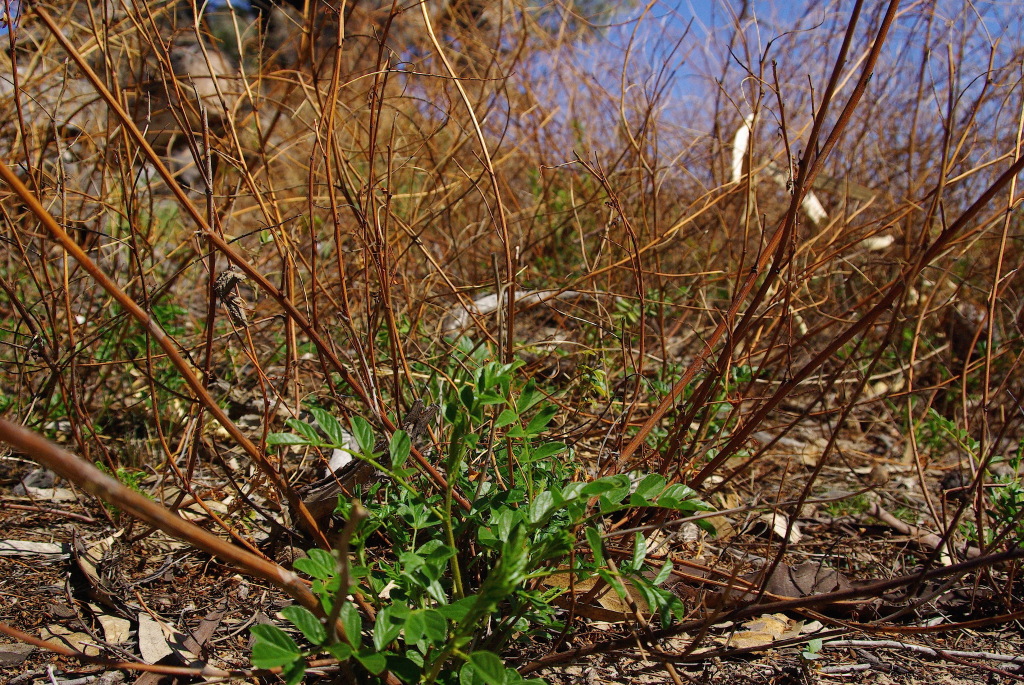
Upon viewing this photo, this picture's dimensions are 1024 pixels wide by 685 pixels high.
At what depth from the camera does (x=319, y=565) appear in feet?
3.14

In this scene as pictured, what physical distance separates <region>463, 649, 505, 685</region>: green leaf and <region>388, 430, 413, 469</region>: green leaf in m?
0.26

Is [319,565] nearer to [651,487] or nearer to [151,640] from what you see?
[651,487]

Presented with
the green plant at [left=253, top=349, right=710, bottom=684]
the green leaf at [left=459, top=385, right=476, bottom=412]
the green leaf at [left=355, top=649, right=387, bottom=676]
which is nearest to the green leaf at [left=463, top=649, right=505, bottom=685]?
the green plant at [left=253, top=349, right=710, bottom=684]

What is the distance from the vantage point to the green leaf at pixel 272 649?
847 mm

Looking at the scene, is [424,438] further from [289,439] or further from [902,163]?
[902,163]

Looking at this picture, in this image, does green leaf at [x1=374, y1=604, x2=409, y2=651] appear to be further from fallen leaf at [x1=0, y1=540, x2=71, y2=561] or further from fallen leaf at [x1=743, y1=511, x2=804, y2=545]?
fallen leaf at [x1=743, y1=511, x2=804, y2=545]

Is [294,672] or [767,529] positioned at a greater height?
[294,672]

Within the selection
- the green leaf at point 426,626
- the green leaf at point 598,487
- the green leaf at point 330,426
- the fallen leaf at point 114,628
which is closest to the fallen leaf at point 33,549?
the fallen leaf at point 114,628

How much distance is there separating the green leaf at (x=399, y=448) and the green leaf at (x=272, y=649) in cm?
25

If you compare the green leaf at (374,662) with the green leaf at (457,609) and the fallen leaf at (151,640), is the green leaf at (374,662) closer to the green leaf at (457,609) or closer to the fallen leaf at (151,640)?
the green leaf at (457,609)

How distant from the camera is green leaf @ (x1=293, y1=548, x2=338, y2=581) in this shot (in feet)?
3.09

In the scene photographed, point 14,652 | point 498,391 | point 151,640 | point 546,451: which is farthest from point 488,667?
point 14,652

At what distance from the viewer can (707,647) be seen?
1.39 m

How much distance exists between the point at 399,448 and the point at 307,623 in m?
0.25
